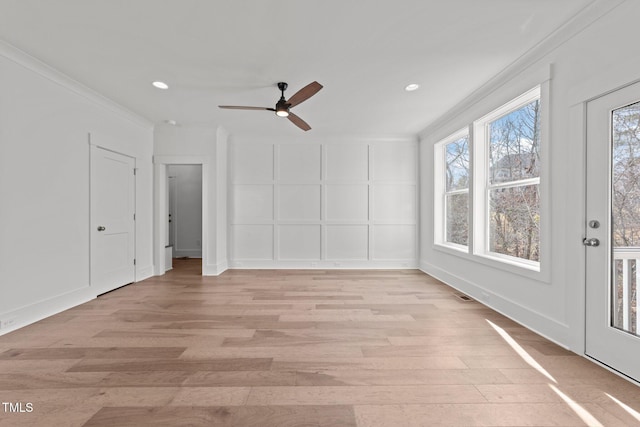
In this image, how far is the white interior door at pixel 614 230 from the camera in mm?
1812

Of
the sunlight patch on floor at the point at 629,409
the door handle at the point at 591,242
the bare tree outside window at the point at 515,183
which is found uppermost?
the bare tree outside window at the point at 515,183

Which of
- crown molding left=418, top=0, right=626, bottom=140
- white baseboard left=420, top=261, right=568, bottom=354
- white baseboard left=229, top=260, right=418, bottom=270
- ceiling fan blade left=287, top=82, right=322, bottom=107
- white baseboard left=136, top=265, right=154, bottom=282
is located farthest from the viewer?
white baseboard left=229, top=260, right=418, bottom=270

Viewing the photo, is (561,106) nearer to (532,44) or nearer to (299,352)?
(532,44)

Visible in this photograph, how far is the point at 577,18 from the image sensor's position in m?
2.10

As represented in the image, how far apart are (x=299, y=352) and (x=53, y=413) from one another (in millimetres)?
1464

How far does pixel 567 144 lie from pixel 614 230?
30.1 inches

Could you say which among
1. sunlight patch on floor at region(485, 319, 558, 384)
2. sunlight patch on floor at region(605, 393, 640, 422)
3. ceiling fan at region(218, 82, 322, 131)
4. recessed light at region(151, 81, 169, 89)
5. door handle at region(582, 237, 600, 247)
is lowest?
sunlight patch on floor at region(485, 319, 558, 384)

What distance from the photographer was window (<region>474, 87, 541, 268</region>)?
2.83 metres

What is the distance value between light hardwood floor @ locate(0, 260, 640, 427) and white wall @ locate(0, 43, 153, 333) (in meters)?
0.33

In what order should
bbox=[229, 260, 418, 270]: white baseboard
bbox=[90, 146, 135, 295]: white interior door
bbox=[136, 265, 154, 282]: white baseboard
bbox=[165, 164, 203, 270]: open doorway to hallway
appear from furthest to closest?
bbox=[165, 164, 203, 270]: open doorway to hallway < bbox=[229, 260, 418, 270]: white baseboard < bbox=[136, 265, 154, 282]: white baseboard < bbox=[90, 146, 135, 295]: white interior door

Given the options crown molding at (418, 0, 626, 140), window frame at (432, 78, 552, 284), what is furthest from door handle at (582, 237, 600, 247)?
crown molding at (418, 0, 626, 140)

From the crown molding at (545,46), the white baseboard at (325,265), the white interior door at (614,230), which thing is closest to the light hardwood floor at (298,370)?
the white interior door at (614,230)

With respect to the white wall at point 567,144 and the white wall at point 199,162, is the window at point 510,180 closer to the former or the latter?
the white wall at point 567,144

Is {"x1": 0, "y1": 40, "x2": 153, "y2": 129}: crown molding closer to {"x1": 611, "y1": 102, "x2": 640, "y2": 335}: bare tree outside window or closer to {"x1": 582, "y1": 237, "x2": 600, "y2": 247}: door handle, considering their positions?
{"x1": 611, "y1": 102, "x2": 640, "y2": 335}: bare tree outside window
